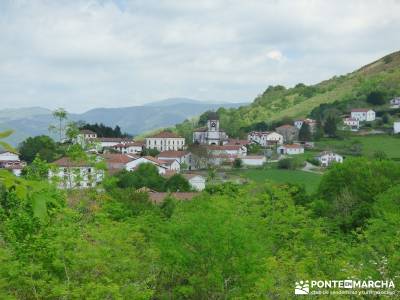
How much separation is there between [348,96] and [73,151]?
138 meters

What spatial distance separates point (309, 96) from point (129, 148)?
317 feet

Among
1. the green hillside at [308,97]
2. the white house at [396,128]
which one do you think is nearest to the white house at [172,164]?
the green hillside at [308,97]

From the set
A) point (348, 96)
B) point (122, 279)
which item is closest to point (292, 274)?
point (122, 279)

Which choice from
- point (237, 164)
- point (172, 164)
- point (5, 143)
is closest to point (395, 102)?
point (237, 164)

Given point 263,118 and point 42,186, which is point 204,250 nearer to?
point 42,186

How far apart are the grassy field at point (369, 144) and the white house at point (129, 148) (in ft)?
111

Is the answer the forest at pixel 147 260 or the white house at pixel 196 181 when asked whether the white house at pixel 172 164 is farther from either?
the forest at pixel 147 260

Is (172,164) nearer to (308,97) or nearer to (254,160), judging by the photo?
(254,160)

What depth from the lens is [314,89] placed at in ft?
602

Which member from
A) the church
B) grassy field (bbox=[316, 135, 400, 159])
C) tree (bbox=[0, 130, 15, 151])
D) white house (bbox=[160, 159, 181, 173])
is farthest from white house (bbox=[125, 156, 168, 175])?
tree (bbox=[0, 130, 15, 151])

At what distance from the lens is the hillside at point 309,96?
13612 centimetres

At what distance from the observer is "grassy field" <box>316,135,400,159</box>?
259 feet

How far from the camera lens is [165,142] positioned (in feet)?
351

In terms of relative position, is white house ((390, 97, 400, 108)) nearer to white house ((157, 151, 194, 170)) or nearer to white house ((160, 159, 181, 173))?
white house ((157, 151, 194, 170))
